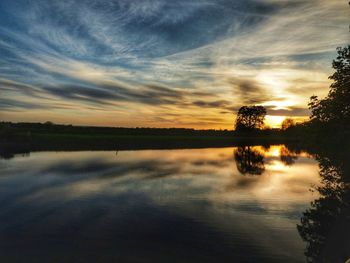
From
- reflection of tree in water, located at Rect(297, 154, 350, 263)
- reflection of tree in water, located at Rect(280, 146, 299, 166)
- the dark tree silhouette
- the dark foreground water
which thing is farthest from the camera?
reflection of tree in water, located at Rect(280, 146, 299, 166)

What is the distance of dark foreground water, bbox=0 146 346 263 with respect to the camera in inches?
710

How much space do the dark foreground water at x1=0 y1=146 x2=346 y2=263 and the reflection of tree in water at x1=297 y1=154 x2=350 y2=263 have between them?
663 millimetres

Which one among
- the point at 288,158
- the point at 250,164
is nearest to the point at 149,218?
the point at 250,164

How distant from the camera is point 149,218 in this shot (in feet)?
82.3

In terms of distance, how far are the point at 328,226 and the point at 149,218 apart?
41.6 feet

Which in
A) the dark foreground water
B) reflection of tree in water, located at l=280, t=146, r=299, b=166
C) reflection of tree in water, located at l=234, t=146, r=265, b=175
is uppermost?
reflection of tree in water, located at l=280, t=146, r=299, b=166

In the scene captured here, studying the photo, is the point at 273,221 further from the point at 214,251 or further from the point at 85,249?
the point at 85,249

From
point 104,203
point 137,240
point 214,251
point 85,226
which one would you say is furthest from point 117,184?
point 214,251

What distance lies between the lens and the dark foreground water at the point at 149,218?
18.0 m

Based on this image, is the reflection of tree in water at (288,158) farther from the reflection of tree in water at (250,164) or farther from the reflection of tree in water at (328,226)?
the reflection of tree in water at (328,226)

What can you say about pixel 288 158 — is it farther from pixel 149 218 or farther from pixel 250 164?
pixel 149 218

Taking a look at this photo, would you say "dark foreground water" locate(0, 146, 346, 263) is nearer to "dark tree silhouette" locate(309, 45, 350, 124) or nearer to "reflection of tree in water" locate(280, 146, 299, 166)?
"dark tree silhouette" locate(309, 45, 350, 124)

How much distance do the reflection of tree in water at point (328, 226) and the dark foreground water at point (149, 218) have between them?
0.66 m

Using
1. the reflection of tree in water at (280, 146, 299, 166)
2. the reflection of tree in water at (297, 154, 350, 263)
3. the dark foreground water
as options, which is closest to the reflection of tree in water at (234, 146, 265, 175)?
the reflection of tree in water at (280, 146, 299, 166)
